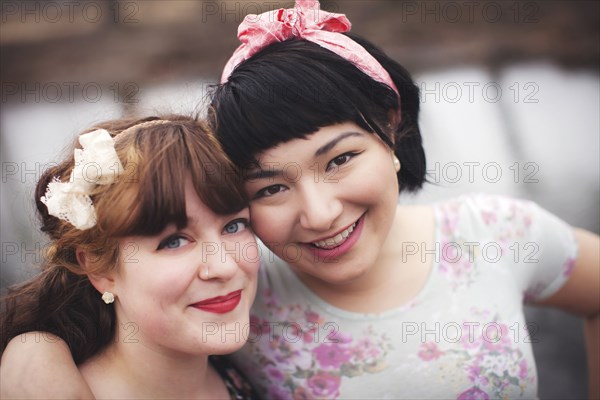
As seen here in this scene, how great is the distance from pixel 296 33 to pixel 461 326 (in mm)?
1014

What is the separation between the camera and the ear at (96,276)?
1.74 m

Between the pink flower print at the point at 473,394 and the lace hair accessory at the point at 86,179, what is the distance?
118 centimetres

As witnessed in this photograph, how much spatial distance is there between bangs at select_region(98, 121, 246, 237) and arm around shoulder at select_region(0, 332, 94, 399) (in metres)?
0.40

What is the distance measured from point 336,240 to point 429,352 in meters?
0.48

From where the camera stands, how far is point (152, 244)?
1642 millimetres

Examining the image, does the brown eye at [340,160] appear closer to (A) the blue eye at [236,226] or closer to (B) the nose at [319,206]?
(B) the nose at [319,206]

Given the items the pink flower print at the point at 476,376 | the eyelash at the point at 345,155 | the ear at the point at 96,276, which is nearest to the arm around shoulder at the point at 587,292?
the pink flower print at the point at 476,376

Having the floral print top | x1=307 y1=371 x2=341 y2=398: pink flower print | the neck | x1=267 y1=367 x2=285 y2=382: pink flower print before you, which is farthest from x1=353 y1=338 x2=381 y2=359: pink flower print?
the neck

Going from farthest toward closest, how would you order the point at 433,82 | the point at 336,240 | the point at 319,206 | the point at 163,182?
1. the point at 433,82
2. the point at 336,240
3. the point at 319,206
4. the point at 163,182

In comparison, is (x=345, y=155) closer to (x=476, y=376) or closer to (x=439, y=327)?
(x=439, y=327)

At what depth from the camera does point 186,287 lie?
64.7 inches

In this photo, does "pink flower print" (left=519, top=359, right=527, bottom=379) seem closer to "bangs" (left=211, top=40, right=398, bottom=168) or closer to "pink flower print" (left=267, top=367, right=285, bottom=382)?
"pink flower print" (left=267, top=367, right=285, bottom=382)

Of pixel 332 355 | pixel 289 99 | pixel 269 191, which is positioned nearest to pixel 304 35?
pixel 289 99

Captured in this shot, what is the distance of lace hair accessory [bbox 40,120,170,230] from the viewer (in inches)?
63.7
